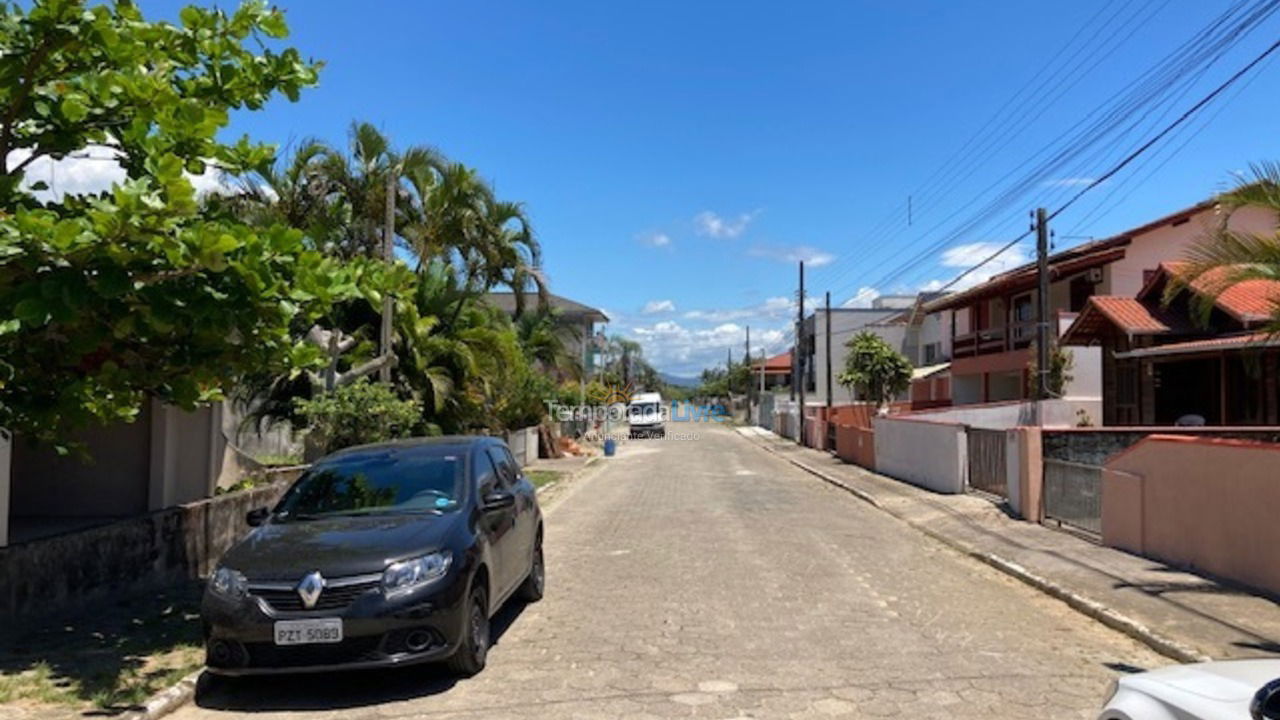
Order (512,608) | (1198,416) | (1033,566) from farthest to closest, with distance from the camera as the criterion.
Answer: (1198,416), (1033,566), (512,608)

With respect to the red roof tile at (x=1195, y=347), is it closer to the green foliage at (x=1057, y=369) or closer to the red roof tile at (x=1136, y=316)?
the red roof tile at (x=1136, y=316)

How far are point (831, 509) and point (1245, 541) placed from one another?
9.45 metres

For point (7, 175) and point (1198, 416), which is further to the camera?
point (1198, 416)

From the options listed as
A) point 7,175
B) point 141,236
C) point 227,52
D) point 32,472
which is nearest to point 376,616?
point 141,236

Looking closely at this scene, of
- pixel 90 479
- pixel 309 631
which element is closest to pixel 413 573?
pixel 309 631

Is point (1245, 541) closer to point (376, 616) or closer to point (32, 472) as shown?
point (376, 616)

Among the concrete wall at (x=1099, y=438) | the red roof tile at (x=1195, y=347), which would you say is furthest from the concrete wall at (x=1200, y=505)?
the red roof tile at (x=1195, y=347)

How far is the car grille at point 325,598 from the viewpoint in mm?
6180

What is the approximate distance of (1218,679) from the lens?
3740 millimetres

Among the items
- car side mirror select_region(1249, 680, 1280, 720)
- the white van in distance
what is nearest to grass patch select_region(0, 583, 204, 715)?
car side mirror select_region(1249, 680, 1280, 720)

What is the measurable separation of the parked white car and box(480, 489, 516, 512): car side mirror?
4580mm

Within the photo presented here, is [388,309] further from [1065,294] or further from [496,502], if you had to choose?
[1065,294]

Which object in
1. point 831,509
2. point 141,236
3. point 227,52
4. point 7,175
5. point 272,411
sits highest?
point 227,52

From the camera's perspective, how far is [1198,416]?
22141 mm
